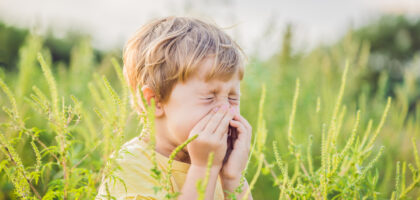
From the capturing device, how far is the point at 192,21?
1861 mm

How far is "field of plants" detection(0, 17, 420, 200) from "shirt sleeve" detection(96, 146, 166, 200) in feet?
0.41

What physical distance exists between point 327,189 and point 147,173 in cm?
69

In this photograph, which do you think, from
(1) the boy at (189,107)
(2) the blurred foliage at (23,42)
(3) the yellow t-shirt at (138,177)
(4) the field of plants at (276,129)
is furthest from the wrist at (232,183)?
(2) the blurred foliage at (23,42)

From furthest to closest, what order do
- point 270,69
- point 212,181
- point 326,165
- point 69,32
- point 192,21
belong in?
point 69,32 < point 270,69 < point 192,21 < point 212,181 < point 326,165

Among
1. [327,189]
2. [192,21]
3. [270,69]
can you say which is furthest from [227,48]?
[270,69]

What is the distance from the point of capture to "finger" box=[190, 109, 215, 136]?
1.46 meters

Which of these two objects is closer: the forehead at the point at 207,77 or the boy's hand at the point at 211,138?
the boy's hand at the point at 211,138

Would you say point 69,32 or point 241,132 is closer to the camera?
point 241,132

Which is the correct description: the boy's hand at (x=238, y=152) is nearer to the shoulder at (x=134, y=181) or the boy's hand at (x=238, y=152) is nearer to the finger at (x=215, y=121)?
the finger at (x=215, y=121)

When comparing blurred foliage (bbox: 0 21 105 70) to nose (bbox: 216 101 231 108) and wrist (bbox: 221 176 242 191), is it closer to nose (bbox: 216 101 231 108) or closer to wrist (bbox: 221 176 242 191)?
nose (bbox: 216 101 231 108)

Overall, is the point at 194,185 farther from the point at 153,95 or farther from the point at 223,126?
the point at 153,95

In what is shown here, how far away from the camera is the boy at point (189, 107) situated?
143 cm

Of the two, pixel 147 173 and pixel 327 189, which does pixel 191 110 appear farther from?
pixel 327 189

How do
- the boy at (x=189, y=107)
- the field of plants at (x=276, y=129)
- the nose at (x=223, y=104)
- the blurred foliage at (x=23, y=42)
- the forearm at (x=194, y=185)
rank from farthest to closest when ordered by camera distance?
the blurred foliage at (x=23, y=42) → the nose at (x=223, y=104) → the boy at (x=189, y=107) → the forearm at (x=194, y=185) → the field of plants at (x=276, y=129)
